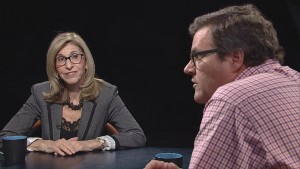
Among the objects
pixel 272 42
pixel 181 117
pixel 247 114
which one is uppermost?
pixel 272 42

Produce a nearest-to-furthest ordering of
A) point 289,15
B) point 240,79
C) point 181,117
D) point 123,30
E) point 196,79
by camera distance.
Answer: point 240,79 < point 196,79 < point 289,15 < point 123,30 < point 181,117

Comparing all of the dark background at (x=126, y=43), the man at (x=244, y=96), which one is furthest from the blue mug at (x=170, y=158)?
the dark background at (x=126, y=43)

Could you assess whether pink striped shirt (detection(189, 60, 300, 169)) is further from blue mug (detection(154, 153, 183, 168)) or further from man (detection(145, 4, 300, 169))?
blue mug (detection(154, 153, 183, 168))

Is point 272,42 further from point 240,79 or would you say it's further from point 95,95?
point 95,95

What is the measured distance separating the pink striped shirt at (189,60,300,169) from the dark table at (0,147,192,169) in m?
0.63

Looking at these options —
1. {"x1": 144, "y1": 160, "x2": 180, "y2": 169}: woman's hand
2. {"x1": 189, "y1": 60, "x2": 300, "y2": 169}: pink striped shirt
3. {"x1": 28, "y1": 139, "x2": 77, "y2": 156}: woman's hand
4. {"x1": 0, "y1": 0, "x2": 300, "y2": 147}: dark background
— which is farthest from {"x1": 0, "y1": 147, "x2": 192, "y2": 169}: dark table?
{"x1": 0, "y1": 0, "x2": 300, "y2": 147}: dark background

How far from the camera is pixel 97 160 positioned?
6.25ft

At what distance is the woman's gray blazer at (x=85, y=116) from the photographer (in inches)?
97.2

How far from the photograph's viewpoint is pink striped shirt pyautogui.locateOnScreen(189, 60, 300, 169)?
1.12 metres

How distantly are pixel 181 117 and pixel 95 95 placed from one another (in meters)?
2.05

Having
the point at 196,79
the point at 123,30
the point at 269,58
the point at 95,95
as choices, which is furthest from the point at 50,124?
the point at 123,30

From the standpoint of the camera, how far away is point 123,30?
4215 millimetres

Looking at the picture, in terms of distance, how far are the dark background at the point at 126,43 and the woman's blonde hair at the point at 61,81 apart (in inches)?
58.4

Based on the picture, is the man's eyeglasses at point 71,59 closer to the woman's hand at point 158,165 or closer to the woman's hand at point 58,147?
the woman's hand at point 58,147
